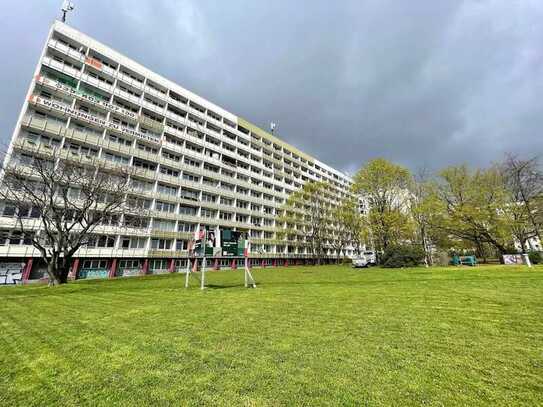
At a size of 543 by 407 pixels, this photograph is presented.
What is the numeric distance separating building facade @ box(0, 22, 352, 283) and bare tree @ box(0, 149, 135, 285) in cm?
Result: 197

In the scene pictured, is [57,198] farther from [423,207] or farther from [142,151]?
[423,207]

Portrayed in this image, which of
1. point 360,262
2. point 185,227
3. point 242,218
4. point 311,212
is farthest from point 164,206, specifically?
point 360,262

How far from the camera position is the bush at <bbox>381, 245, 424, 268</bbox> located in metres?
31.7

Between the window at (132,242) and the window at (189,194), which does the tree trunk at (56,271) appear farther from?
the window at (189,194)

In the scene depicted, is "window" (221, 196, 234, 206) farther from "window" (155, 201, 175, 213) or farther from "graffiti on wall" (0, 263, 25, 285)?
"graffiti on wall" (0, 263, 25, 285)

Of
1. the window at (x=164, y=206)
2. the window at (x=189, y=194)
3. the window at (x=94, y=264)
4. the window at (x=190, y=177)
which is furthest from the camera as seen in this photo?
the window at (x=190, y=177)

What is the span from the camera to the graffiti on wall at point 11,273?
29.2m

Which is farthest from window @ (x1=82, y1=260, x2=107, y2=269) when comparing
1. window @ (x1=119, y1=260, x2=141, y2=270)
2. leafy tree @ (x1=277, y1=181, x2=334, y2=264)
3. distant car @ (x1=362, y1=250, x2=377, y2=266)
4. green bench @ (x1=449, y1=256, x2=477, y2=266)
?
green bench @ (x1=449, y1=256, x2=477, y2=266)

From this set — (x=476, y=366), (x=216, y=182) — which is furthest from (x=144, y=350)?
(x=216, y=182)

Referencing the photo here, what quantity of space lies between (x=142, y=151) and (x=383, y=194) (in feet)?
135

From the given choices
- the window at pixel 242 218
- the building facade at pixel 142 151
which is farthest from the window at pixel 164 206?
the window at pixel 242 218

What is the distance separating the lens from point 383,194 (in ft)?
135

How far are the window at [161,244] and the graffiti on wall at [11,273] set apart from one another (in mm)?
15765

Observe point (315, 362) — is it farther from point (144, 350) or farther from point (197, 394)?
point (144, 350)
